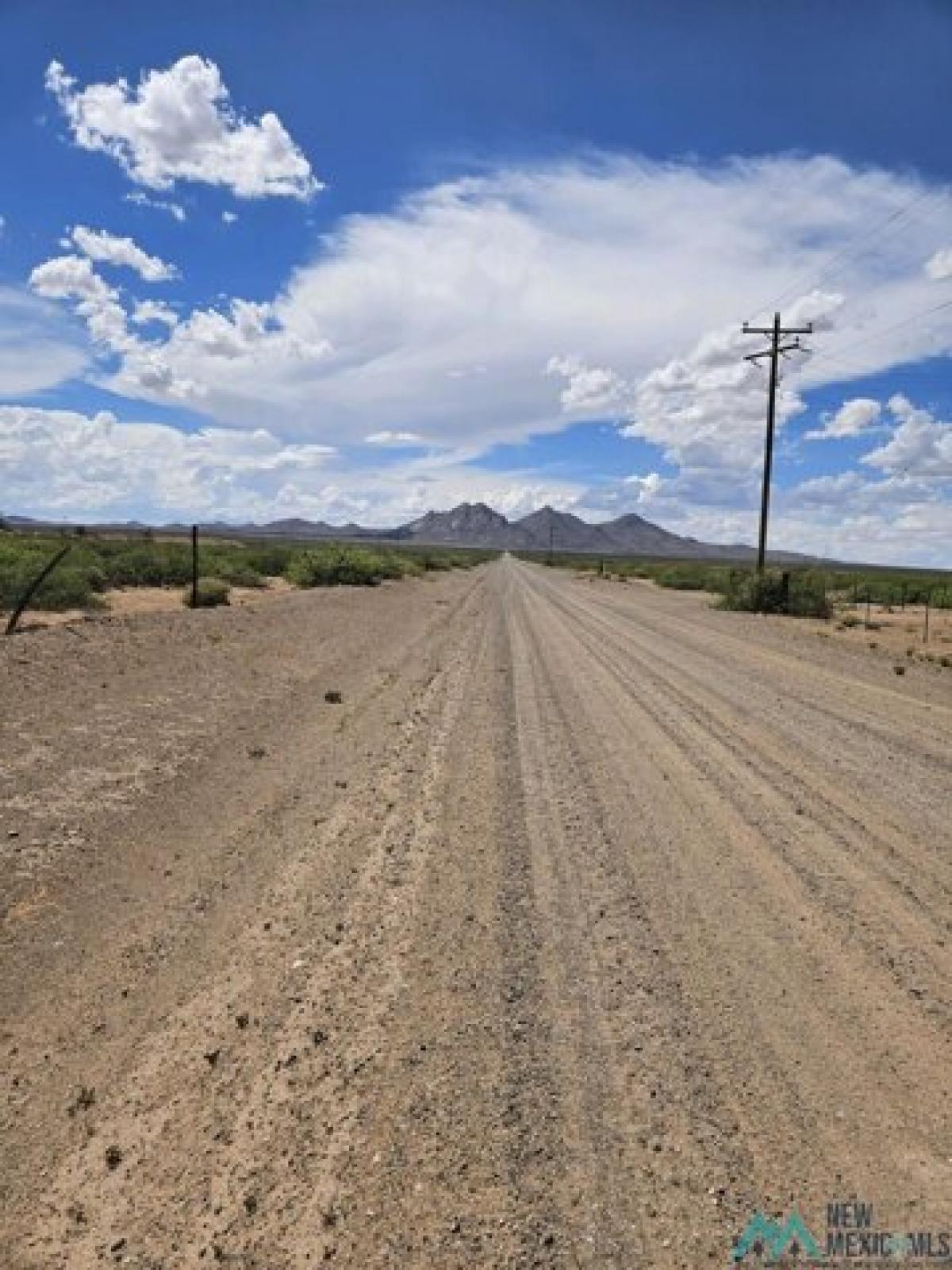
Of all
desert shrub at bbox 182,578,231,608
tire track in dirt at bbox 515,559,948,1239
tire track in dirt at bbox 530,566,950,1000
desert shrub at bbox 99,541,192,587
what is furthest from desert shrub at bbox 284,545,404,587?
tire track in dirt at bbox 515,559,948,1239

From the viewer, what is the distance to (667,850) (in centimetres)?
693

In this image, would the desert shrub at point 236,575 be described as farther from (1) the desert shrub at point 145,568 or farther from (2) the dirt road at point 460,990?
(2) the dirt road at point 460,990

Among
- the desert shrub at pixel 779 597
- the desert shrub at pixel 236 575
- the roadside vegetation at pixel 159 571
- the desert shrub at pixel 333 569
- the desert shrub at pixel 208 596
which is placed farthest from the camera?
the desert shrub at pixel 333 569

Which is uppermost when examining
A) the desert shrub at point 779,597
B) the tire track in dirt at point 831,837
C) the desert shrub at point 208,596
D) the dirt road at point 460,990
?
the desert shrub at point 779,597

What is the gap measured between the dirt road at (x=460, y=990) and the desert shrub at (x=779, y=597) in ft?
82.1

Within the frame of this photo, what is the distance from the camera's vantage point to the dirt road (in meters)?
3.31

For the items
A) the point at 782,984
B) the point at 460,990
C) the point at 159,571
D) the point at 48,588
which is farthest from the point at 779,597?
the point at 460,990

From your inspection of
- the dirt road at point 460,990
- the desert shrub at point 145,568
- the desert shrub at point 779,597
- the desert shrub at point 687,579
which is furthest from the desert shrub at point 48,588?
the desert shrub at point 687,579

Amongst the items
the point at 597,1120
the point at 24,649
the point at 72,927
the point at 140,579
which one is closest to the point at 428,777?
the point at 72,927

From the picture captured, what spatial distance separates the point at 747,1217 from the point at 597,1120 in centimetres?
67

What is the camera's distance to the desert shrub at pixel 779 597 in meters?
34.9

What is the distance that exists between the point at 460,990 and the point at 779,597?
3309cm

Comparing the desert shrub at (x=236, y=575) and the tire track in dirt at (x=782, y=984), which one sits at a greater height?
the desert shrub at (x=236, y=575)

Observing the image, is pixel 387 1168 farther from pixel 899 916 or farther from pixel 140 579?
pixel 140 579
